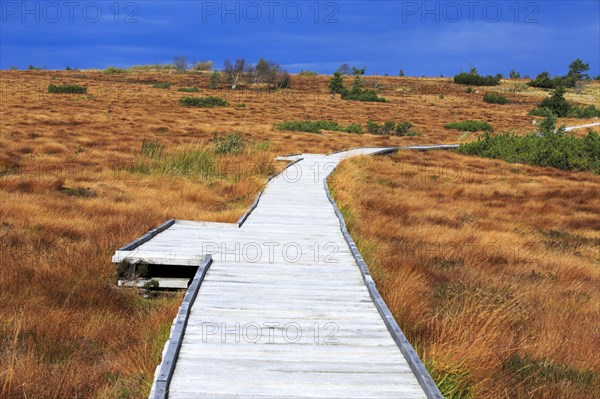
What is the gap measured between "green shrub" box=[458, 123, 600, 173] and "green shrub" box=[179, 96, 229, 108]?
2393 cm

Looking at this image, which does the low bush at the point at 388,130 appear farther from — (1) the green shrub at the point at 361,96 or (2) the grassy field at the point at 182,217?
(1) the green shrub at the point at 361,96

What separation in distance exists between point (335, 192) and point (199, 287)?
803 cm

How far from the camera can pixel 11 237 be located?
23.3 feet

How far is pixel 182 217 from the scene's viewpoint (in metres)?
9.45

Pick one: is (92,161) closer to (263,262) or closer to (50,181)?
(50,181)

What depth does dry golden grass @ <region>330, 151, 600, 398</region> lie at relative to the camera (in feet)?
13.9

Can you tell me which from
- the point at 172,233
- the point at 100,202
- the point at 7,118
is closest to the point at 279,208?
the point at 172,233

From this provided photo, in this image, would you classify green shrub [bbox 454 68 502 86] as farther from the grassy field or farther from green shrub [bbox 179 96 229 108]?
the grassy field

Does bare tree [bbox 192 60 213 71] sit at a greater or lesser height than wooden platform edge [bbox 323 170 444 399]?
greater

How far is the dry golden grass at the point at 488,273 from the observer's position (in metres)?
4.23

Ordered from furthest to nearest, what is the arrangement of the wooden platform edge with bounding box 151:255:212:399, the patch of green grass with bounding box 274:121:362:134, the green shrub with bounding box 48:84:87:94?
the green shrub with bounding box 48:84:87:94 < the patch of green grass with bounding box 274:121:362:134 < the wooden platform edge with bounding box 151:255:212:399

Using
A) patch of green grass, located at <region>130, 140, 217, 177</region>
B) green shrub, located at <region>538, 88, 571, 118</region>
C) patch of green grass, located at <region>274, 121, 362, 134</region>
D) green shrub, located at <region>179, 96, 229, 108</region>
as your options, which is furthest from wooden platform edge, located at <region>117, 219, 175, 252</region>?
green shrub, located at <region>538, 88, 571, 118</region>

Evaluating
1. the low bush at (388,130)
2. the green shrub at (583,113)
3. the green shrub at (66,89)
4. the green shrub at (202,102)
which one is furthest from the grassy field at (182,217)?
the green shrub at (583,113)

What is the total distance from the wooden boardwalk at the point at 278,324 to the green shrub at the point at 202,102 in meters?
38.5
